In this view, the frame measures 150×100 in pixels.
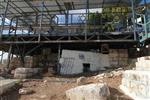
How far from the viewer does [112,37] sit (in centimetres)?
1416

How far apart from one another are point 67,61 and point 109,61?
2.31m

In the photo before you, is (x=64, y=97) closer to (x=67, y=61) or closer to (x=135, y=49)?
(x=67, y=61)

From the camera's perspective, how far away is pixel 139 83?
720cm

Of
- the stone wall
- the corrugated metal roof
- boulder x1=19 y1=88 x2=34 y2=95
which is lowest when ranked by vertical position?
boulder x1=19 y1=88 x2=34 y2=95

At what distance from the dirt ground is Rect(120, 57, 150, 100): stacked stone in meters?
0.27

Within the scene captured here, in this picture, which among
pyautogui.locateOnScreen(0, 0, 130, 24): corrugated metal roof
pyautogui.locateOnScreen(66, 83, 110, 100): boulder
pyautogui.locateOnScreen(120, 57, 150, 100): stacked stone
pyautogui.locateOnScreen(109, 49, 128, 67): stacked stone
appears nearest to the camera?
pyautogui.locateOnScreen(120, 57, 150, 100): stacked stone

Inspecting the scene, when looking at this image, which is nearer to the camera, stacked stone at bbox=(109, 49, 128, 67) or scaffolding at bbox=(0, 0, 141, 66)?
scaffolding at bbox=(0, 0, 141, 66)

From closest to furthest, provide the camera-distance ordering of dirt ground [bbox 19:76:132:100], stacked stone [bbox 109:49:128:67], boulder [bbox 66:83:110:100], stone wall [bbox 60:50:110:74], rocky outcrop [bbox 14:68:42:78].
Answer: boulder [bbox 66:83:110:100], dirt ground [bbox 19:76:132:100], rocky outcrop [bbox 14:68:42:78], stone wall [bbox 60:50:110:74], stacked stone [bbox 109:49:128:67]

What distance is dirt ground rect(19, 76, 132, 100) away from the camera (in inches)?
333

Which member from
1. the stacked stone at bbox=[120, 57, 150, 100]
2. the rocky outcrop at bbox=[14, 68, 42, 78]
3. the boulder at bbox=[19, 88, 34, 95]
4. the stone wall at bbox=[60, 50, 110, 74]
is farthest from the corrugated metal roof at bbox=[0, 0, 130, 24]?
the stacked stone at bbox=[120, 57, 150, 100]

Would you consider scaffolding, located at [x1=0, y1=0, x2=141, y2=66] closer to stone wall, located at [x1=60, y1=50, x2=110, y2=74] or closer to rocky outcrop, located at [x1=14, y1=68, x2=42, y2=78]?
stone wall, located at [x1=60, y1=50, x2=110, y2=74]

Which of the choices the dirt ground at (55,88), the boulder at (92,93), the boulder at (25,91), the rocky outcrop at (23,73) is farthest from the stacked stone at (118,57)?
the boulder at (92,93)

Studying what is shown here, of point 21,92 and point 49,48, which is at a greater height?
point 49,48

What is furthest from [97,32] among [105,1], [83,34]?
[105,1]
